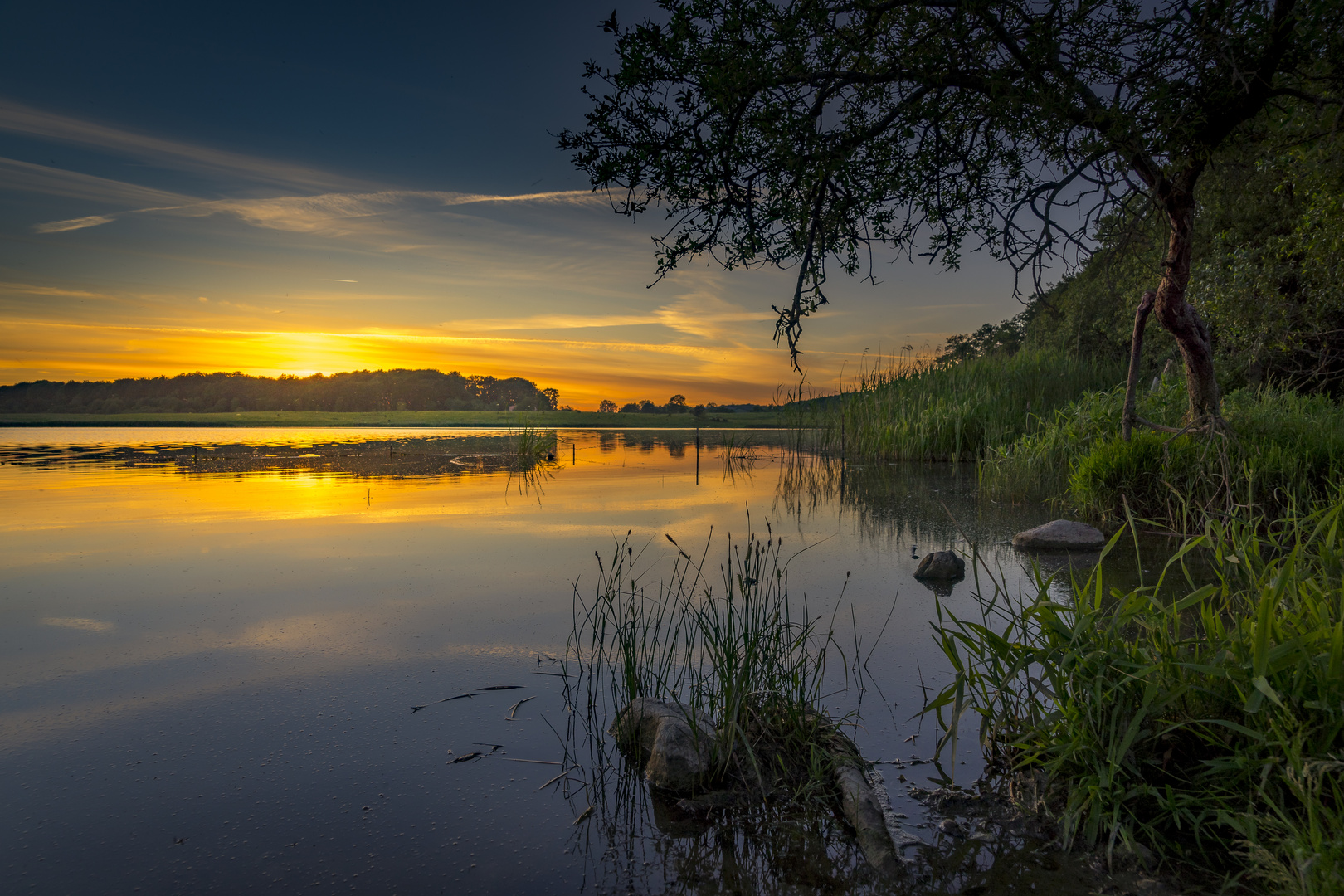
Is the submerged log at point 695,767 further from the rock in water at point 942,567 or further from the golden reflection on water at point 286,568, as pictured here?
the rock in water at point 942,567

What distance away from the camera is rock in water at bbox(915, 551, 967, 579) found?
4418 millimetres

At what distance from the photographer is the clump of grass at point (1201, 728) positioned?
1.50m

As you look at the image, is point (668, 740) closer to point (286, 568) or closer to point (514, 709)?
point (514, 709)

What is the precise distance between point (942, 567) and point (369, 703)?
11.1 ft

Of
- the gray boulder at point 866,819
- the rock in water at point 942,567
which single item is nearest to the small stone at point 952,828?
the gray boulder at point 866,819

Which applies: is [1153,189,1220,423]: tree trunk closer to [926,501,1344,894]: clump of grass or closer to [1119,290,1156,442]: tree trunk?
[1119,290,1156,442]: tree trunk

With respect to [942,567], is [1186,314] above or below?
above

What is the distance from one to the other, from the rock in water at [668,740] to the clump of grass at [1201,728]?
0.73 m

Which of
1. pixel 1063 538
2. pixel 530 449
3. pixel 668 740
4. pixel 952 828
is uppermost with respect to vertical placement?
pixel 530 449

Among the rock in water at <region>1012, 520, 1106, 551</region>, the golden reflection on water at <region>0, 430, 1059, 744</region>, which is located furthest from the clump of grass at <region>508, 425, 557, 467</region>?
the rock in water at <region>1012, 520, 1106, 551</region>

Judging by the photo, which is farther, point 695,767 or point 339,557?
point 339,557

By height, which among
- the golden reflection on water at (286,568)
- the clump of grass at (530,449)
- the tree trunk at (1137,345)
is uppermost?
the tree trunk at (1137,345)

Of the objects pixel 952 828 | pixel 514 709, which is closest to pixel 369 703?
pixel 514 709

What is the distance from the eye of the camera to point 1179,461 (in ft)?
17.8
